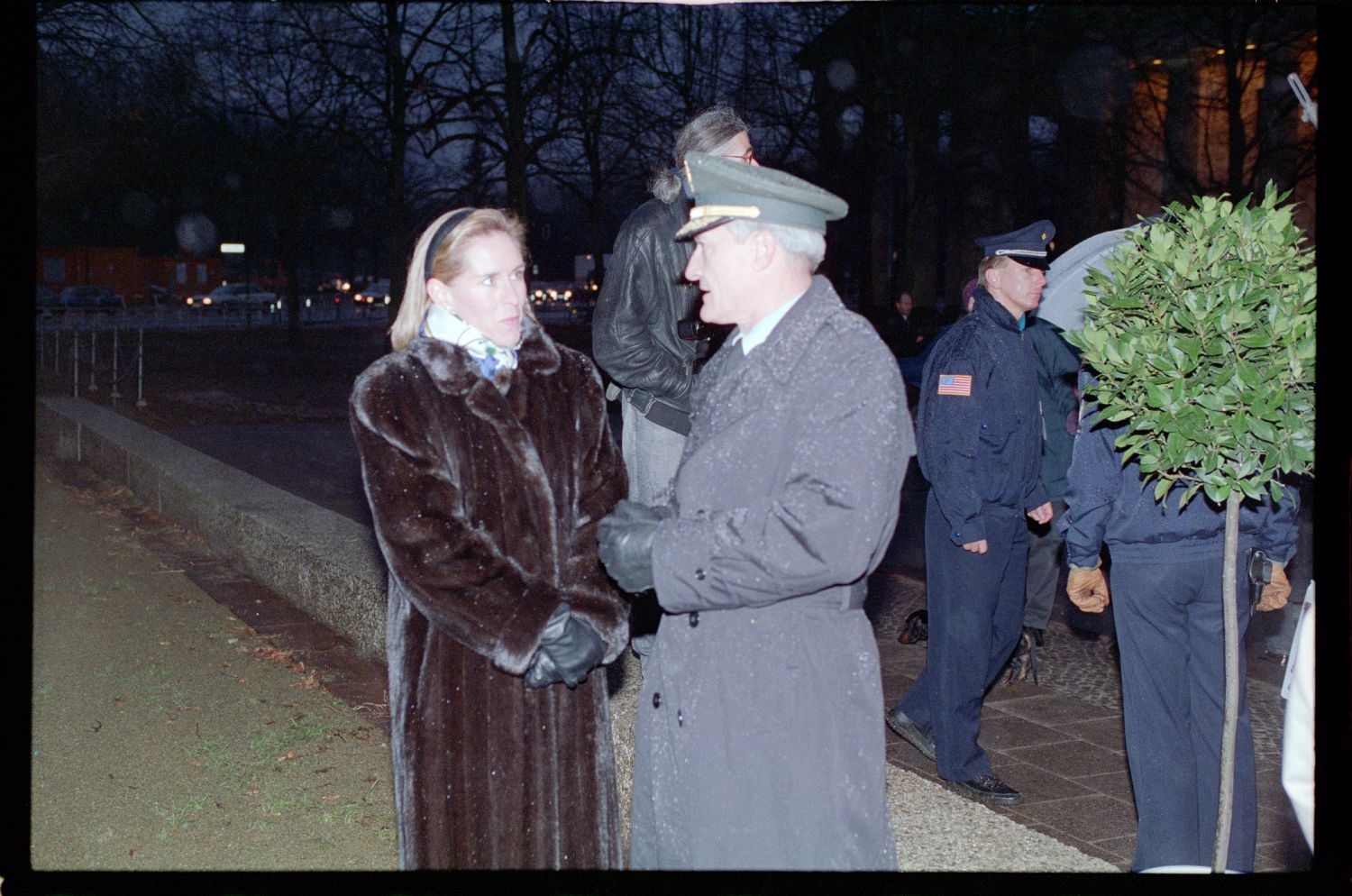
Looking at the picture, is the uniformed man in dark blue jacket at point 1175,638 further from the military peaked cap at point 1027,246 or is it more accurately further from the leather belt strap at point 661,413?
the leather belt strap at point 661,413

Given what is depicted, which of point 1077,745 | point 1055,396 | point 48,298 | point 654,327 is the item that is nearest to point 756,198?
point 654,327

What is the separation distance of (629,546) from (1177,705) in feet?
7.23

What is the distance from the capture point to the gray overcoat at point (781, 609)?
103 inches

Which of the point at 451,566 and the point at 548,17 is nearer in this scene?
the point at 451,566

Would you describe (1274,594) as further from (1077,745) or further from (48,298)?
(48,298)

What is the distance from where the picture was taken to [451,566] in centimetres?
306

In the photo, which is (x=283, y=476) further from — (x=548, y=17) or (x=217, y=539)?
(x=548, y=17)

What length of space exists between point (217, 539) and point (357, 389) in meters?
6.49

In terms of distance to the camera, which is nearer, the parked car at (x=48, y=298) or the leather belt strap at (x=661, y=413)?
the leather belt strap at (x=661, y=413)

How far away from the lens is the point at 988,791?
5.08 metres

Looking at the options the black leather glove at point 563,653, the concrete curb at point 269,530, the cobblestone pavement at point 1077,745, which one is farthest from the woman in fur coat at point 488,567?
the concrete curb at point 269,530

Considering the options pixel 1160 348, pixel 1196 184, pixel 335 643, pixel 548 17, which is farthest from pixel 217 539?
pixel 1196 184

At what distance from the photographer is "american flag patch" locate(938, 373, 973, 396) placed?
5094mm

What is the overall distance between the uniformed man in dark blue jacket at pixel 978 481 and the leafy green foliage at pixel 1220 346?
1.39m
